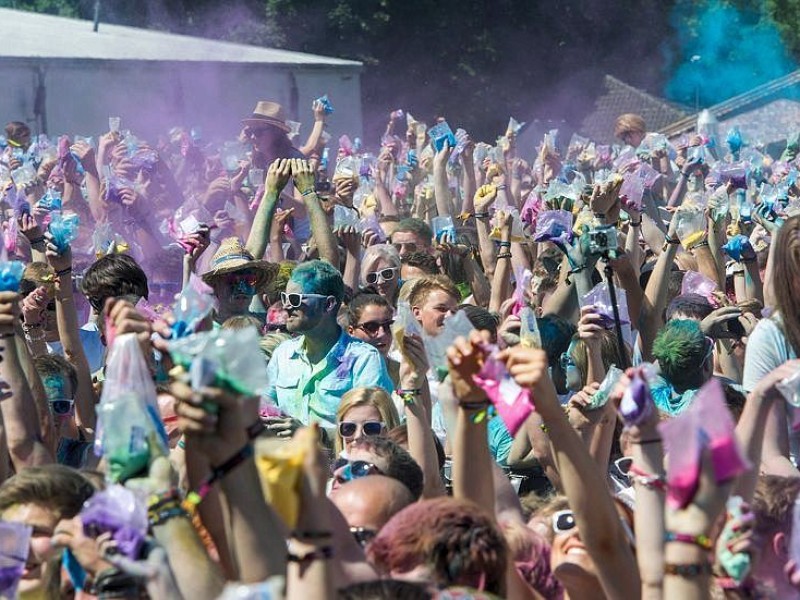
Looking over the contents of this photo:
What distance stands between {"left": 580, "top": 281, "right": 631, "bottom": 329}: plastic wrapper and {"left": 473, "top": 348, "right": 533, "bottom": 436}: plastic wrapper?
1989 mm

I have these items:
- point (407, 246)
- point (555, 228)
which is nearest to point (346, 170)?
point (407, 246)

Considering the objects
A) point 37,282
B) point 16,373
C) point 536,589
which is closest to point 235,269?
point 37,282

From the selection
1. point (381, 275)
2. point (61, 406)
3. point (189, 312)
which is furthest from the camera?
point (381, 275)

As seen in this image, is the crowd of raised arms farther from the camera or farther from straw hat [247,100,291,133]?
straw hat [247,100,291,133]

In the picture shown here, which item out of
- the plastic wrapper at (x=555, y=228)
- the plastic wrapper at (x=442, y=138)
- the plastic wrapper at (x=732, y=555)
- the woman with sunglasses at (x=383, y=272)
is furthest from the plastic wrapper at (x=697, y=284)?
the plastic wrapper at (x=732, y=555)

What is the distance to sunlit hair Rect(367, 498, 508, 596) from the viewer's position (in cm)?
320

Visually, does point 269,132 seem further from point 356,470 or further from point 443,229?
point 356,470

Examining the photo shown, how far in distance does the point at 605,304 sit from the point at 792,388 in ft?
5.86

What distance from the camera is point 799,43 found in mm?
47312

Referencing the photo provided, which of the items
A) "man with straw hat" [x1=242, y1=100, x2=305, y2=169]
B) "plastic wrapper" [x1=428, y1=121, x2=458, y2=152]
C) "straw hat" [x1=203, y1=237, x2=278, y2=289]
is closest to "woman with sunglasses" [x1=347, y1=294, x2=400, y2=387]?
"straw hat" [x1=203, y1=237, x2=278, y2=289]

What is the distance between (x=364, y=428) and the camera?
5160mm

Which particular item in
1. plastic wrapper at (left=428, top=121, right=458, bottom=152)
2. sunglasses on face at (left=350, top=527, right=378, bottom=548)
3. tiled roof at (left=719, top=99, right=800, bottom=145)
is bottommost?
sunglasses on face at (left=350, top=527, right=378, bottom=548)

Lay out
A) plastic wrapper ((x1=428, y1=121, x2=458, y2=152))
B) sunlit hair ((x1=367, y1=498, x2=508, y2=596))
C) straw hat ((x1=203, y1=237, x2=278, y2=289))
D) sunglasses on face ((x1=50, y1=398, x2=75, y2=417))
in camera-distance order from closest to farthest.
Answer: sunlit hair ((x1=367, y1=498, x2=508, y2=596))
sunglasses on face ((x1=50, y1=398, x2=75, y2=417))
straw hat ((x1=203, y1=237, x2=278, y2=289))
plastic wrapper ((x1=428, y1=121, x2=458, y2=152))

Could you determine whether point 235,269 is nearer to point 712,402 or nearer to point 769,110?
point 712,402
